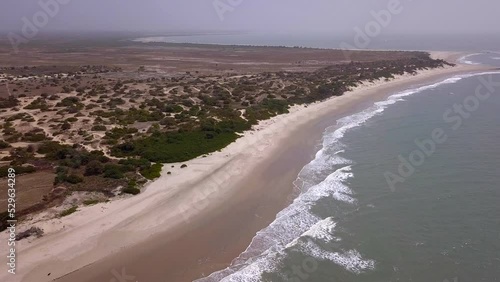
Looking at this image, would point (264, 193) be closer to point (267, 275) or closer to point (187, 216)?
point (187, 216)

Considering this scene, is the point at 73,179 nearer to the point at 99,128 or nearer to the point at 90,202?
the point at 90,202

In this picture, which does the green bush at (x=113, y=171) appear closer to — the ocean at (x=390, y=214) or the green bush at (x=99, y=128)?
Answer: the green bush at (x=99, y=128)

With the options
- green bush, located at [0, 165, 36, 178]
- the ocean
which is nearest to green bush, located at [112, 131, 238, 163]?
green bush, located at [0, 165, 36, 178]

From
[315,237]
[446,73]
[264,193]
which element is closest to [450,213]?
[315,237]

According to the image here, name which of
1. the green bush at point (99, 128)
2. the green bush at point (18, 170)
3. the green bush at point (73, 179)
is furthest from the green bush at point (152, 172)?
the green bush at point (99, 128)

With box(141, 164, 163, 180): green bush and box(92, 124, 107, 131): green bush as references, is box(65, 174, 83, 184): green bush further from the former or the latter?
box(92, 124, 107, 131): green bush

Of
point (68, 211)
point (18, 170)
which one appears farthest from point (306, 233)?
point (18, 170)
